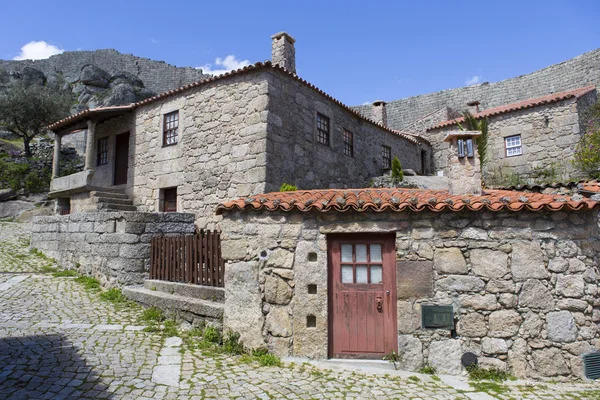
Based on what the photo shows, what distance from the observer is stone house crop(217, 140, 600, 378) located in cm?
448

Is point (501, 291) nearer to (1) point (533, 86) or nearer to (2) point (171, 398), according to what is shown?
(2) point (171, 398)

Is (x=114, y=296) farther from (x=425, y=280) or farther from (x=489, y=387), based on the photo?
(x=489, y=387)

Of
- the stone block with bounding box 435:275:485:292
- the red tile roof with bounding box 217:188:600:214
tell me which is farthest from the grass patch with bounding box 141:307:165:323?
the stone block with bounding box 435:275:485:292

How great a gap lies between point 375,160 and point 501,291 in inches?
405

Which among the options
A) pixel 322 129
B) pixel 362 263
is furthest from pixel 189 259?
pixel 322 129

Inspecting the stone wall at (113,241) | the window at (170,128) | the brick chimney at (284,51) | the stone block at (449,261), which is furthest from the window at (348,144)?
the stone block at (449,261)

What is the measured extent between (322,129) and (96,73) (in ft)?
87.2

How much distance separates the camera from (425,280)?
15.4 feet

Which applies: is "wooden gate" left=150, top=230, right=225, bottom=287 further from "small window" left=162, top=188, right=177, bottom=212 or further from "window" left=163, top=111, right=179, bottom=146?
"window" left=163, top=111, right=179, bottom=146

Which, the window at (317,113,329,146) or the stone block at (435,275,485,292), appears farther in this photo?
the window at (317,113,329,146)

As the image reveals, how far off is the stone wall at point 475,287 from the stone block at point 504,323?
12 millimetres

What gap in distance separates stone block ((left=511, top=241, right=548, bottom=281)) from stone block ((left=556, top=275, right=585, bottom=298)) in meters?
0.19

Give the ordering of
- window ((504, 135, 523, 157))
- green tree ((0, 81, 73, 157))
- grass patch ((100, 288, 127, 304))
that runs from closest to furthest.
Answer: grass patch ((100, 288, 127, 304)), window ((504, 135, 523, 157)), green tree ((0, 81, 73, 157))

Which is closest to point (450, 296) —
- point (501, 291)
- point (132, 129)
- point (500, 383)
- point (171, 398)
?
point (501, 291)
